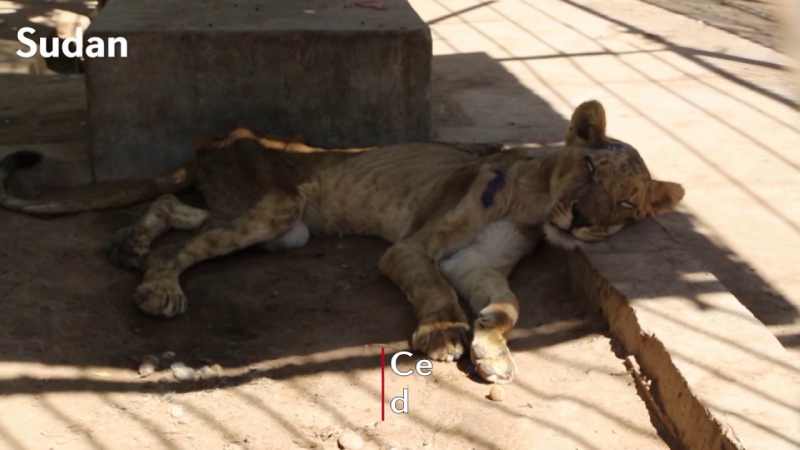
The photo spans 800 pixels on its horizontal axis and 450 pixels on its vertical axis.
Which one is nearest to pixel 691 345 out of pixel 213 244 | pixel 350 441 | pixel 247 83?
pixel 350 441

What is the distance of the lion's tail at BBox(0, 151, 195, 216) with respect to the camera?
5.29m

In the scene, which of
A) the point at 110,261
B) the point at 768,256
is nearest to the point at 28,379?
the point at 110,261

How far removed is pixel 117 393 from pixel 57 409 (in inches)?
9.5

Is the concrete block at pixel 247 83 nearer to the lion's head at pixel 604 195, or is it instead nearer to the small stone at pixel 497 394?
the lion's head at pixel 604 195

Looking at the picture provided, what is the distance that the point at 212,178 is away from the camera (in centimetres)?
538

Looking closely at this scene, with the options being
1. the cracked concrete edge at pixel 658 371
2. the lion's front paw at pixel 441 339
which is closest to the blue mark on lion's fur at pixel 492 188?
the cracked concrete edge at pixel 658 371

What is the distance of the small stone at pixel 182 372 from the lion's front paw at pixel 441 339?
87 cm

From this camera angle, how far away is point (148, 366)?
407cm

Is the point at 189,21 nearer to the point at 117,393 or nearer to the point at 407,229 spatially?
the point at 407,229

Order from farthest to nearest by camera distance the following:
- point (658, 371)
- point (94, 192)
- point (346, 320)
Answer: point (94, 192)
point (346, 320)
point (658, 371)

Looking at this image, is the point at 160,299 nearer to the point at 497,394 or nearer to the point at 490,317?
the point at 490,317

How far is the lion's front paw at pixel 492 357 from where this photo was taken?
399cm

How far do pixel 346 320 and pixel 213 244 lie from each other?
869 mm

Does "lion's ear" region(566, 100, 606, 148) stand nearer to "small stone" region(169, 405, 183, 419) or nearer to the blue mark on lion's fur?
the blue mark on lion's fur
